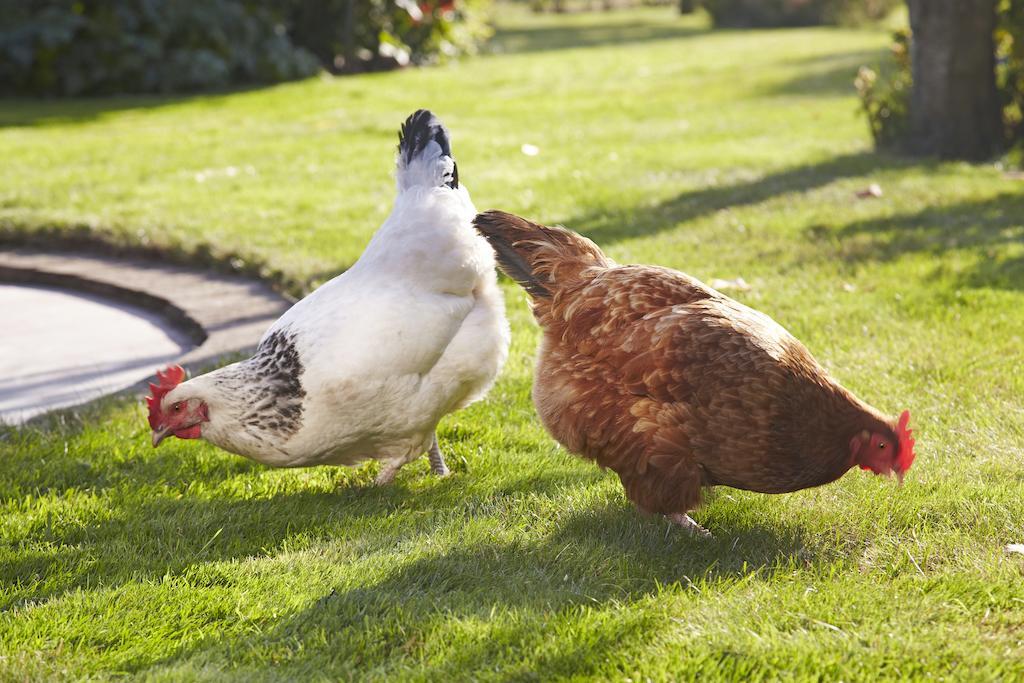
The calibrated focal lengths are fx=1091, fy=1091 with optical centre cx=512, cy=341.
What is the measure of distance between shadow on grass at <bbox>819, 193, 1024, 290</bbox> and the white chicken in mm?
3449

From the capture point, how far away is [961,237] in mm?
7164

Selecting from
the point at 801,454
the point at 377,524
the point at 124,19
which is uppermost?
the point at 124,19

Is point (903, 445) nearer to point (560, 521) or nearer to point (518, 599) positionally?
point (560, 521)

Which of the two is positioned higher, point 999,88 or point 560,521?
point 999,88

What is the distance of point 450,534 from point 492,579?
0.36 meters

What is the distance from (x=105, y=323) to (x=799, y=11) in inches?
969

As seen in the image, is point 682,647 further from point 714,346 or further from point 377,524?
point 377,524

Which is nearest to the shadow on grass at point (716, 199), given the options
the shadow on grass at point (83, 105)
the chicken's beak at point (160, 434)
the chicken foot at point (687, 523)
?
the chicken foot at point (687, 523)

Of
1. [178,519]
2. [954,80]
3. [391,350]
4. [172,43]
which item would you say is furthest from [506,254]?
[172,43]

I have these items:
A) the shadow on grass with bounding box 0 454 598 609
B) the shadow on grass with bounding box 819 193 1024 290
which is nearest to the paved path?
the shadow on grass with bounding box 0 454 598 609

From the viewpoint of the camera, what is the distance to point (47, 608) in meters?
3.10

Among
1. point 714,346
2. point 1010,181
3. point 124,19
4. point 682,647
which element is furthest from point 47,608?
point 124,19

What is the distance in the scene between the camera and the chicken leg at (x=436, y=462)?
4.23m

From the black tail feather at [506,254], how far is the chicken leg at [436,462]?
2.36 feet
